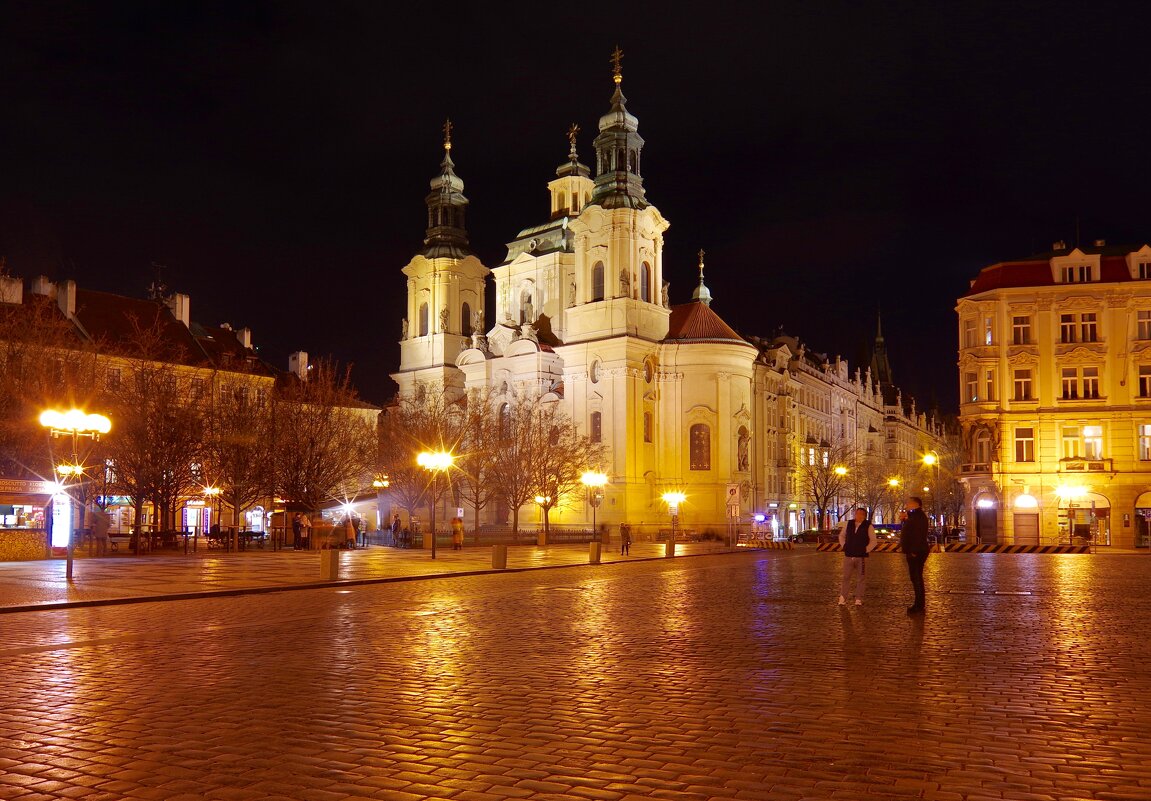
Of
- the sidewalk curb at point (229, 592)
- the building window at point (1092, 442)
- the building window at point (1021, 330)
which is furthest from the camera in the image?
the building window at point (1021, 330)

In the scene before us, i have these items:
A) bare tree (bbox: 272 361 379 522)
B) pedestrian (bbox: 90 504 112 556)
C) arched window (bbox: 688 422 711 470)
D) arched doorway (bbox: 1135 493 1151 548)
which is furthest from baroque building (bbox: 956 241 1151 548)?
pedestrian (bbox: 90 504 112 556)

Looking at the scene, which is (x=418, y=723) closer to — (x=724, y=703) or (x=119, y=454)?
(x=724, y=703)

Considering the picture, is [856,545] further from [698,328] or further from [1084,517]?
[698,328]

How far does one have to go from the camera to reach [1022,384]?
60188 mm

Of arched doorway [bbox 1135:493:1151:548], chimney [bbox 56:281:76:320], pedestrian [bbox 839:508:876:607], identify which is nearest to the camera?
pedestrian [bbox 839:508:876:607]

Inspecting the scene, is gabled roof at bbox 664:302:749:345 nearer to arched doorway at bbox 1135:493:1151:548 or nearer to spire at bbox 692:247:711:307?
spire at bbox 692:247:711:307

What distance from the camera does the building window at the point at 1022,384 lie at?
60.1 metres

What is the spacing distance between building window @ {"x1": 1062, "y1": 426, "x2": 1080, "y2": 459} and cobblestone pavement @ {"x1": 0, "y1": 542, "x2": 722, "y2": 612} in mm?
23498

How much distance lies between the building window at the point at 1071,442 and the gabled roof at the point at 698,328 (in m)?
24.3

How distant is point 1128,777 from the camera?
743cm

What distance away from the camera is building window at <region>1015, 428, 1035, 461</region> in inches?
2344

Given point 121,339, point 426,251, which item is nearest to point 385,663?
point 121,339

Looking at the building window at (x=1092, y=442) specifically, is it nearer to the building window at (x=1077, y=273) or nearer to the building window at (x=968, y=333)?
the building window at (x=968, y=333)

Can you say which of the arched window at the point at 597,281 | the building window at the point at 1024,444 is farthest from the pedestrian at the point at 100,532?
the building window at the point at 1024,444
